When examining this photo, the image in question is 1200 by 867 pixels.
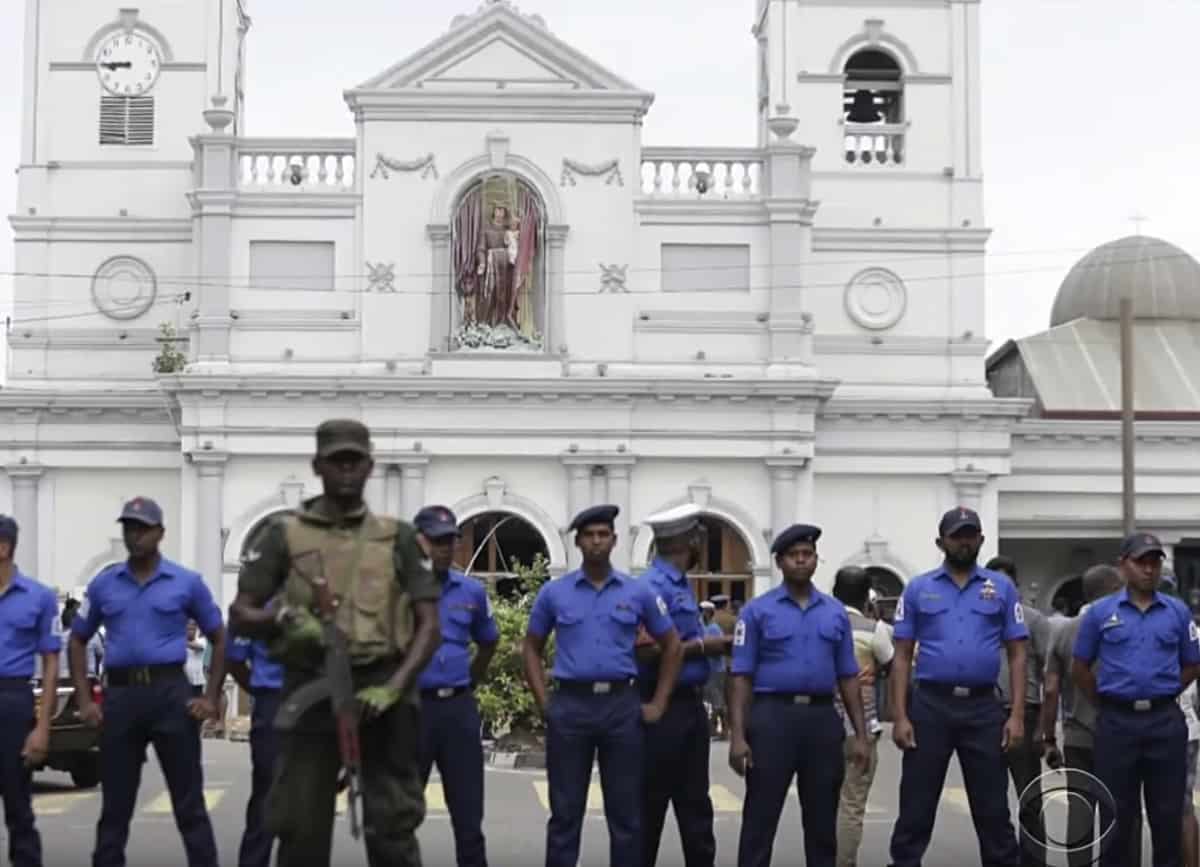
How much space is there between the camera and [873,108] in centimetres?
4222

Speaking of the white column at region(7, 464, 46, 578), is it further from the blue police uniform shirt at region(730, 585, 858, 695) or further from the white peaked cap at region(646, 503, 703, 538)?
the blue police uniform shirt at region(730, 585, 858, 695)

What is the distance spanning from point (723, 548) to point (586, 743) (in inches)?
1079

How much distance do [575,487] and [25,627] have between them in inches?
1037

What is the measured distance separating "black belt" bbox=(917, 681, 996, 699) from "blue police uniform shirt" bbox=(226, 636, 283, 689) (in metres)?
3.49

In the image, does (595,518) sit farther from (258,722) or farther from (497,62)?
(497,62)

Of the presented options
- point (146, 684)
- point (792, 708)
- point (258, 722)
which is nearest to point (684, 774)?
point (792, 708)

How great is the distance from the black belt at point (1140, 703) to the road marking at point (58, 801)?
8.91 meters

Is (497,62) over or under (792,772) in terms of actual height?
over

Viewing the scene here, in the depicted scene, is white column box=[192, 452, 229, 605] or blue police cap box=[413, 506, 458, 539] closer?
blue police cap box=[413, 506, 458, 539]

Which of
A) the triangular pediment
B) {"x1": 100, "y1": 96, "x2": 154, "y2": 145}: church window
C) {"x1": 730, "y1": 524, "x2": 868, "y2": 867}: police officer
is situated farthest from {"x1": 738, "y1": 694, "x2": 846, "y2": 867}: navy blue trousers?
{"x1": 100, "y1": 96, "x2": 154, "y2": 145}: church window

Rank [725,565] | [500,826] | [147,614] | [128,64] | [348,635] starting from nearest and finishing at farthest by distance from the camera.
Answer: [348,635]
[147,614]
[500,826]
[725,565]
[128,64]

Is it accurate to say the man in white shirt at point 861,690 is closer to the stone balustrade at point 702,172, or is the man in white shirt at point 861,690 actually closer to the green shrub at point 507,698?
the green shrub at point 507,698

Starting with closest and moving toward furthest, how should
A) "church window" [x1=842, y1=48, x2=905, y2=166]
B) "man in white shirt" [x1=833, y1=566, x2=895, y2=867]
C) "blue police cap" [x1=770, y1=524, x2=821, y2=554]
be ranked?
"blue police cap" [x1=770, y1=524, x2=821, y2=554]
"man in white shirt" [x1=833, y1=566, x2=895, y2=867]
"church window" [x1=842, y1=48, x2=905, y2=166]

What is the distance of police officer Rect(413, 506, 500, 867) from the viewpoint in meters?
12.0
